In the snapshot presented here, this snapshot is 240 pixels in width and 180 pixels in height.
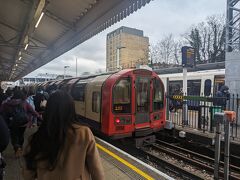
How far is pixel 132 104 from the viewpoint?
26.2 ft

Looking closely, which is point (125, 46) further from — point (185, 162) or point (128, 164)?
point (128, 164)

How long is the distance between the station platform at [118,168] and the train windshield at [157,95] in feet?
11.0

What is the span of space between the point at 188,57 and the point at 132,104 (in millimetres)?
4720

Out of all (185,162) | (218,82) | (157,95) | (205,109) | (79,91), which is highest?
(218,82)

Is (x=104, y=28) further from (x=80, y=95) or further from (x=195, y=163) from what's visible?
(x=195, y=163)

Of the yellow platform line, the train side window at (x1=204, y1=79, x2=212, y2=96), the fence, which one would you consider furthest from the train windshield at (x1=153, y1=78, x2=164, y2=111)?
the train side window at (x1=204, y1=79, x2=212, y2=96)

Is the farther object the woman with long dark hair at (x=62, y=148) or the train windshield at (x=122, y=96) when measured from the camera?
the train windshield at (x=122, y=96)

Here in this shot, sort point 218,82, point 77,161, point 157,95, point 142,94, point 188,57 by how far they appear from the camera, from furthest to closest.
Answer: point 218,82
point 188,57
point 157,95
point 142,94
point 77,161

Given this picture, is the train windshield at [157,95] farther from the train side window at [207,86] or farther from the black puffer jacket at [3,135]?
the train side window at [207,86]

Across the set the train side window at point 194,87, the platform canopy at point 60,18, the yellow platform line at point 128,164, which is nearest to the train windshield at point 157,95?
the platform canopy at point 60,18

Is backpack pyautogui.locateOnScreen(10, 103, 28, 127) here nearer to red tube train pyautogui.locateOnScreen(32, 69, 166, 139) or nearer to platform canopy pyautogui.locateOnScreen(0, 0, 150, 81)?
red tube train pyautogui.locateOnScreen(32, 69, 166, 139)

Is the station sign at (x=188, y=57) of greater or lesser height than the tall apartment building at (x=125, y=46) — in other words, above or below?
below

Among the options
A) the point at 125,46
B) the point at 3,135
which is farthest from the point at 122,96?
the point at 125,46

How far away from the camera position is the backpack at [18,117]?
16.6ft
